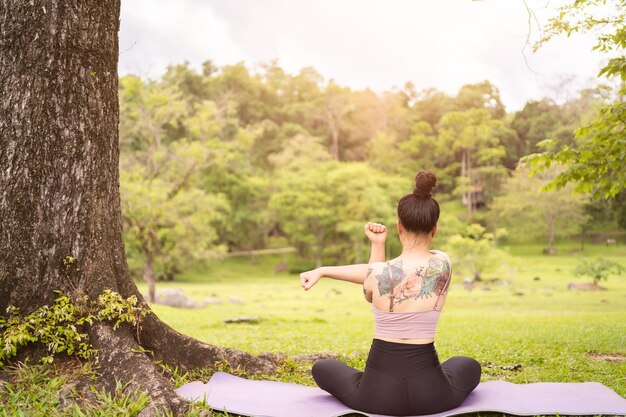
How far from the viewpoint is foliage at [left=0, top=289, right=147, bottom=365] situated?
4059mm

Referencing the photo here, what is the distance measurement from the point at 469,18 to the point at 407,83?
22.3 feet

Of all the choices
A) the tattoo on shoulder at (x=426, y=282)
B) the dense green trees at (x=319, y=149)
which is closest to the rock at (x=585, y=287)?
the dense green trees at (x=319, y=149)

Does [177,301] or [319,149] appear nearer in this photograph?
[177,301]

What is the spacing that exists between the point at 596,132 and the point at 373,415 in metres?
5.83

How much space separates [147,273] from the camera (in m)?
19.8

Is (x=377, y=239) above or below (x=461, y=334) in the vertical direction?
above

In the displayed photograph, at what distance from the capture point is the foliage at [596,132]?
7.32 m

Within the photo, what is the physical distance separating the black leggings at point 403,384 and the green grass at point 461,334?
367 millimetres

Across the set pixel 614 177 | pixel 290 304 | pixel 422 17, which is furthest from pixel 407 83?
pixel 614 177

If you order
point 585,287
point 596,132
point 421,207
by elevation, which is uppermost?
point 596,132

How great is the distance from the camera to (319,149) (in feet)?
131

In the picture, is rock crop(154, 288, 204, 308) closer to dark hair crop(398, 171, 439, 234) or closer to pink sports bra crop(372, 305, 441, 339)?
pink sports bra crop(372, 305, 441, 339)

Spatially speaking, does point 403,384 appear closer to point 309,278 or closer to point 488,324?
point 309,278

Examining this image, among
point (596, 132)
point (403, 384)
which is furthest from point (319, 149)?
point (403, 384)
